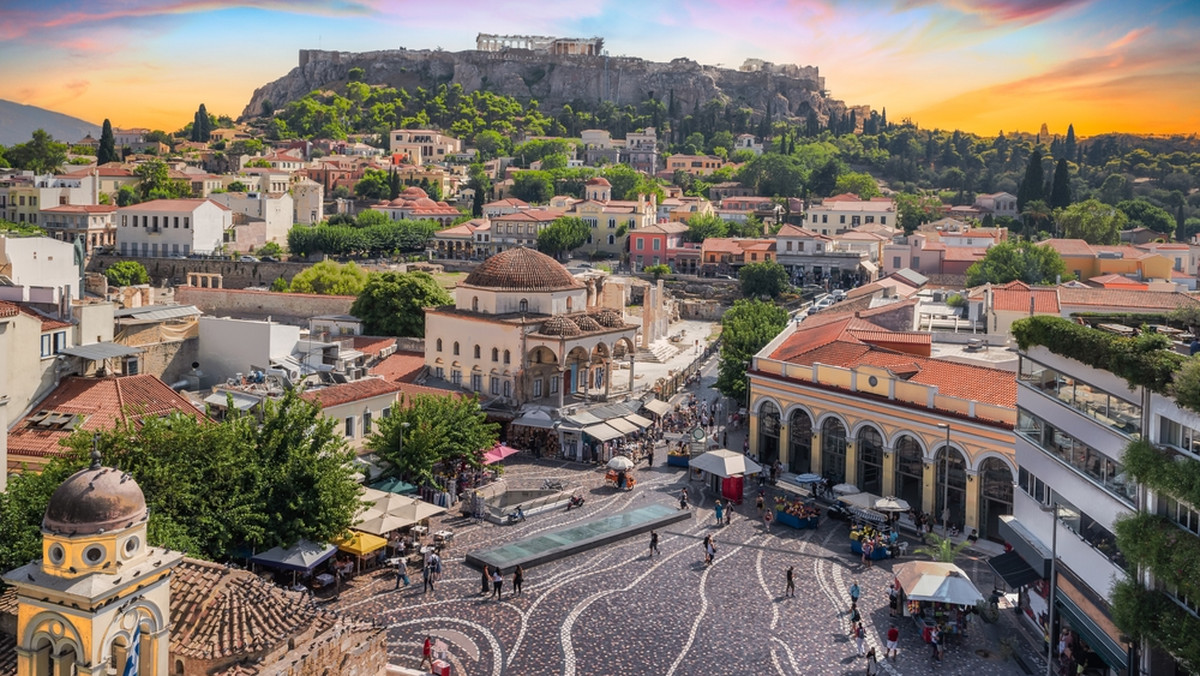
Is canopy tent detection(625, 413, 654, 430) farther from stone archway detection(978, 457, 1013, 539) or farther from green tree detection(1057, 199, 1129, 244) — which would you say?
green tree detection(1057, 199, 1129, 244)

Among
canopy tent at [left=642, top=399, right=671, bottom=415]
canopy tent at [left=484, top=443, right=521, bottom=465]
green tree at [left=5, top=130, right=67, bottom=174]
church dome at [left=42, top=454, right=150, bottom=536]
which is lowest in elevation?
canopy tent at [left=484, top=443, right=521, bottom=465]

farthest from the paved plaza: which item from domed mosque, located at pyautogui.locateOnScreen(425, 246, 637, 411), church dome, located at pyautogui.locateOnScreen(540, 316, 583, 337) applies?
church dome, located at pyautogui.locateOnScreen(540, 316, 583, 337)

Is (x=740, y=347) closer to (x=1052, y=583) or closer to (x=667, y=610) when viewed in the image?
(x=667, y=610)

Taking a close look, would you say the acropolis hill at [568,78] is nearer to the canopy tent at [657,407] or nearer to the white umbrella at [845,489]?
the canopy tent at [657,407]

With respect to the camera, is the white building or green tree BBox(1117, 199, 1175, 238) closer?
the white building

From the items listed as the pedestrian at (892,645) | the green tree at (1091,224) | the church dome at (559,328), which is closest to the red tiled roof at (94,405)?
the church dome at (559,328)

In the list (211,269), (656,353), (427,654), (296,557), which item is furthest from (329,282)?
(427,654)

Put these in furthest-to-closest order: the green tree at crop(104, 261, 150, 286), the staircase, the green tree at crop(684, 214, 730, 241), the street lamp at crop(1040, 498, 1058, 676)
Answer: the green tree at crop(684, 214, 730, 241) → the green tree at crop(104, 261, 150, 286) → the staircase → the street lamp at crop(1040, 498, 1058, 676)

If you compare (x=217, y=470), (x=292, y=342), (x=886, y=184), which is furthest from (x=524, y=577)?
(x=886, y=184)
